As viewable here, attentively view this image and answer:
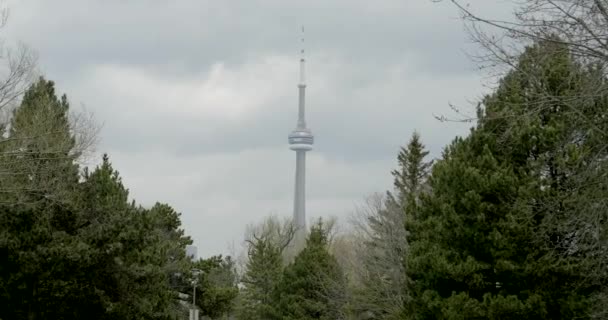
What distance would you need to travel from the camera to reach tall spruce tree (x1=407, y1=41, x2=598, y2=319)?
946 inches

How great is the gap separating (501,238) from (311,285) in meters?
28.6

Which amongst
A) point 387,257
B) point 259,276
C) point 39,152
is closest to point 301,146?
point 259,276

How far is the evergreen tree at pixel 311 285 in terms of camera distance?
5056 cm

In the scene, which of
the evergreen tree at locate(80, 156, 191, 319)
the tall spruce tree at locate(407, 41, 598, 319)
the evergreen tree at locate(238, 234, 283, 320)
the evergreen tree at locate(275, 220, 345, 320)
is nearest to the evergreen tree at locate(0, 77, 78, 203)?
the evergreen tree at locate(80, 156, 191, 319)

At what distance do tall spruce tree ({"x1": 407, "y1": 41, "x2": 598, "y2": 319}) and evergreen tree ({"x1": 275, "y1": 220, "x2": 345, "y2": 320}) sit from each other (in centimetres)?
2376

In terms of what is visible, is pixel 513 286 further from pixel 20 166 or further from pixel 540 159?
pixel 20 166

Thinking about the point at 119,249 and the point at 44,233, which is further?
the point at 119,249

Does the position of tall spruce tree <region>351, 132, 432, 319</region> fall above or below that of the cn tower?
below

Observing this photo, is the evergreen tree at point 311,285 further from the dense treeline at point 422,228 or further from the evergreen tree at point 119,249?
the evergreen tree at point 119,249

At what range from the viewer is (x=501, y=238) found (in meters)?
24.5

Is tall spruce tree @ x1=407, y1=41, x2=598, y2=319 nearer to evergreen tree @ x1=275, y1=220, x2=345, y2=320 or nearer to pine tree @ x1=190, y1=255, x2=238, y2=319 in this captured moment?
evergreen tree @ x1=275, y1=220, x2=345, y2=320

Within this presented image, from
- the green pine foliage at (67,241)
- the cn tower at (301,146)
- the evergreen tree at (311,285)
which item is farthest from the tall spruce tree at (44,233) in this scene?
the cn tower at (301,146)

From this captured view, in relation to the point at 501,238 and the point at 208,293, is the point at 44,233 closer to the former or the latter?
the point at 501,238

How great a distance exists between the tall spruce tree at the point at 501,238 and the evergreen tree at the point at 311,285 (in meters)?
23.8
